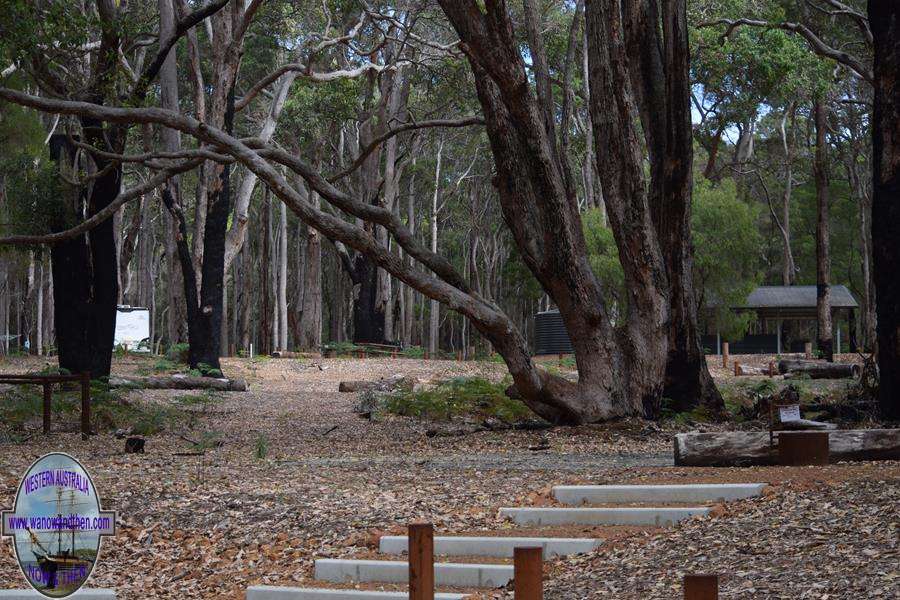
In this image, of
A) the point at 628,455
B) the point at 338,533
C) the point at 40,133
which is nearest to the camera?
the point at 338,533

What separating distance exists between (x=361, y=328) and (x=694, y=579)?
121ft

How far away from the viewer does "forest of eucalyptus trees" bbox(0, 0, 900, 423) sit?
47.9 ft

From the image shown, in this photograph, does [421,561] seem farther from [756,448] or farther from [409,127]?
[409,127]

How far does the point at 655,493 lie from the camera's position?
8703mm

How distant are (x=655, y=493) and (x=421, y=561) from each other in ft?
14.4

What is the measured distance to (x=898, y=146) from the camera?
43.4 ft

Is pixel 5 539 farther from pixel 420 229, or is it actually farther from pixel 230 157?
pixel 420 229

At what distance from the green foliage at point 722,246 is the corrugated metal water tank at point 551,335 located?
218 inches

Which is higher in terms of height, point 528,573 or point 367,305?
point 367,305

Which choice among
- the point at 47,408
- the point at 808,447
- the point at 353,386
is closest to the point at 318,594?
the point at 808,447

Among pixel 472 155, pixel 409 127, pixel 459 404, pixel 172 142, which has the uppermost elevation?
pixel 472 155

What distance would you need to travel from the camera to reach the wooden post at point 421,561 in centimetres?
462

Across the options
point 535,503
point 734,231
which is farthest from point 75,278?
point 734,231

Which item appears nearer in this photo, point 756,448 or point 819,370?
point 756,448
